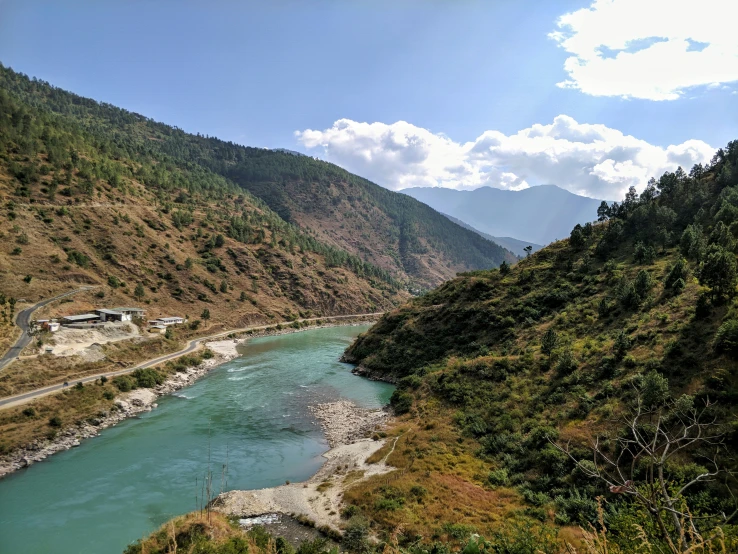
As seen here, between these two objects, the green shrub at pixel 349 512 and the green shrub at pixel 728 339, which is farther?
the green shrub at pixel 728 339

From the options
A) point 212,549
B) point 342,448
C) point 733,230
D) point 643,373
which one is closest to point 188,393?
point 342,448

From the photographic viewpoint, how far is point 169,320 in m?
71.3

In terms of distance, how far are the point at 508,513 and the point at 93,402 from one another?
123 feet

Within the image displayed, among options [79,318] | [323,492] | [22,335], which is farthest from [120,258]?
[323,492]

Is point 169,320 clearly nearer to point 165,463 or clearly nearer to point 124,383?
point 124,383

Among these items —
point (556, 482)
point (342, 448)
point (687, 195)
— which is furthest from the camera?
point (687, 195)

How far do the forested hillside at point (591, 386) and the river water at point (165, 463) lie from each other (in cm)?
894

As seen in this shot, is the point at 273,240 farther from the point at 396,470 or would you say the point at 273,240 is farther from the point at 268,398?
the point at 396,470

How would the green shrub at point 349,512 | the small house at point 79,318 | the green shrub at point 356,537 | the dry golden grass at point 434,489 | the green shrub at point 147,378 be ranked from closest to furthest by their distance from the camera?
the green shrub at point 356,537, the dry golden grass at point 434,489, the green shrub at point 349,512, the green shrub at point 147,378, the small house at point 79,318

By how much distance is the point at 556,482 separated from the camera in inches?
928

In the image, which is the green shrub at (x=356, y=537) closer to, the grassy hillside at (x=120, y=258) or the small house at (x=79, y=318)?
the grassy hillside at (x=120, y=258)

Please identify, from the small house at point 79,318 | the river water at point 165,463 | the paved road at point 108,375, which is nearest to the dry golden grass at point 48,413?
the paved road at point 108,375

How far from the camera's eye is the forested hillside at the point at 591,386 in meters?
15.0

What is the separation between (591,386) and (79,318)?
6143 centimetres
